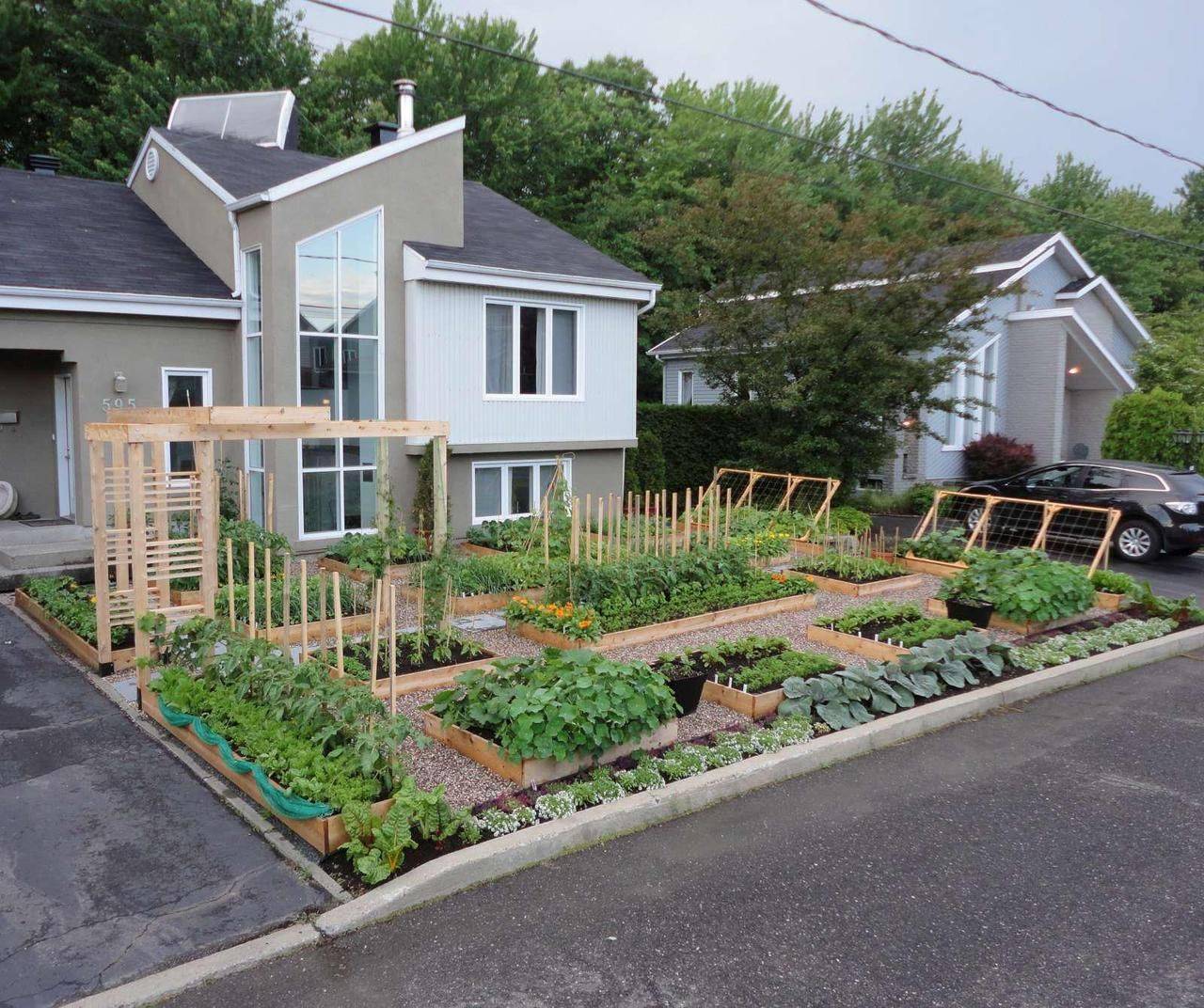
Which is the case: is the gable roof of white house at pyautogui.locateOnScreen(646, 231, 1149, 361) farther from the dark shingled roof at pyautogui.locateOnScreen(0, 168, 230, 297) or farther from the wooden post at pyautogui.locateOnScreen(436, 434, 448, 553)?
the wooden post at pyautogui.locateOnScreen(436, 434, 448, 553)

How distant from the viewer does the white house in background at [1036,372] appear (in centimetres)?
2166

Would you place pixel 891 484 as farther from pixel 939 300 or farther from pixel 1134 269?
pixel 1134 269

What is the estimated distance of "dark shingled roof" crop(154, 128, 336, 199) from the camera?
560 inches

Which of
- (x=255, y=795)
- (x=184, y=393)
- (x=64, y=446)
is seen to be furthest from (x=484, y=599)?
(x=64, y=446)

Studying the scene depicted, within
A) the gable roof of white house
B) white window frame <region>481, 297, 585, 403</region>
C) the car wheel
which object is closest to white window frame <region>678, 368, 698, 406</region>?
the gable roof of white house

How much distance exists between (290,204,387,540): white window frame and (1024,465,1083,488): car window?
34.8ft

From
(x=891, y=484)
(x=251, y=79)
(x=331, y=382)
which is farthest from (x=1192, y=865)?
(x=251, y=79)

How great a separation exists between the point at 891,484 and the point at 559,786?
1730 cm

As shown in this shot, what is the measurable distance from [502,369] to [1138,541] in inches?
400

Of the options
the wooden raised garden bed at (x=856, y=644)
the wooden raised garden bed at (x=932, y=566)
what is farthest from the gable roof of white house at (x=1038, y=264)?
the wooden raised garden bed at (x=856, y=644)

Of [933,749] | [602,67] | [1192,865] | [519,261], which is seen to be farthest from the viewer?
[602,67]

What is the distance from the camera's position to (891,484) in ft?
70.4

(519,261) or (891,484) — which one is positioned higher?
(519,261)

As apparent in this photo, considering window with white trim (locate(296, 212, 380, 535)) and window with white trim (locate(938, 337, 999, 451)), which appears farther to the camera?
window with white trim (locate(938, 337, 999, 451))
